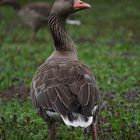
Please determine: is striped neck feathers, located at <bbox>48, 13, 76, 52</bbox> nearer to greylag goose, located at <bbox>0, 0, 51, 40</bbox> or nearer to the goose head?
the goose head

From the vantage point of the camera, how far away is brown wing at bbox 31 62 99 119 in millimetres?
6172

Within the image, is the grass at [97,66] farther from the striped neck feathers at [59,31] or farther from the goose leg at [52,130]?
the striped neck feathers at [59,31]

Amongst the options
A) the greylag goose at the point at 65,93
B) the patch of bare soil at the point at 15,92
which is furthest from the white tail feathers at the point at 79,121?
the patch of bare soil at the point at 15,92

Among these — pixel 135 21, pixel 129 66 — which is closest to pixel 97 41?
pixel 129 66

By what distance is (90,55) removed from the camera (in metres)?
14.4

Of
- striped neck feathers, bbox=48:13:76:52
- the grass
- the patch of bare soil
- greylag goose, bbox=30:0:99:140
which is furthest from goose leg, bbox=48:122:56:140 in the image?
the patch of bare soil

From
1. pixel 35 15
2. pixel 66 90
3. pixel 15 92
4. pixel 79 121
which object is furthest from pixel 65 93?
pixel 35 15

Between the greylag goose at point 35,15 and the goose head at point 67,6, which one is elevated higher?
the goose head at point 67,6

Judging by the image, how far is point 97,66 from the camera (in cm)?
1267

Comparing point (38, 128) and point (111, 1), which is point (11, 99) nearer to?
point (38, 128)

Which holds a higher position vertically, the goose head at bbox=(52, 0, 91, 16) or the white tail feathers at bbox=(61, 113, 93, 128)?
the goose head at bbox=(52, 0, 91, 16)

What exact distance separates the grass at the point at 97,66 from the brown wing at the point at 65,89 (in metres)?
1.01

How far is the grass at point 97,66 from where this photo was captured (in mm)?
7762

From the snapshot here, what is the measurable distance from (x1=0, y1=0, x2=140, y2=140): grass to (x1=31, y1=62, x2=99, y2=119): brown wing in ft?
3.30
